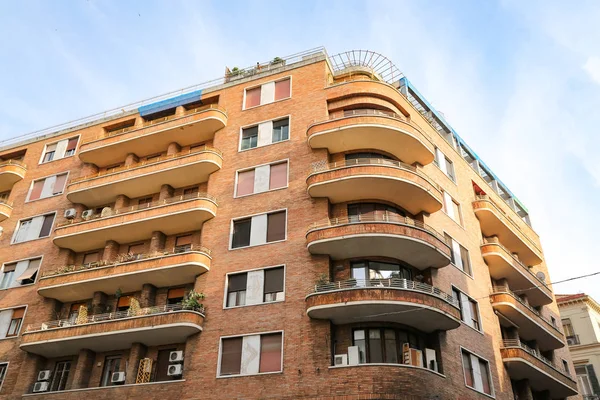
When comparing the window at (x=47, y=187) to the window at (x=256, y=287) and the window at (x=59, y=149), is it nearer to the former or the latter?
the window at (x=59, y=149)

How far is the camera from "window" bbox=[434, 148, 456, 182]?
33.2 metres

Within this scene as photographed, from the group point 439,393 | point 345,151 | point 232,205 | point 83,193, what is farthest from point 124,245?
point 439,393

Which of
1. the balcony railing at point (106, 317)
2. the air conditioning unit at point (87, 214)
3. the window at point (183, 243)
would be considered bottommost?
the balcony railing at point (106, 317)

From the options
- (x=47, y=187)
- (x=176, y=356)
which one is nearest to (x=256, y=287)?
(x=176, y=356)

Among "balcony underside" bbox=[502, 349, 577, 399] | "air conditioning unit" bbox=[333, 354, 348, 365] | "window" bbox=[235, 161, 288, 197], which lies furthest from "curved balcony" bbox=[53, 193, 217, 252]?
"balcony underside" bbox=[502, 349, 577, 399]

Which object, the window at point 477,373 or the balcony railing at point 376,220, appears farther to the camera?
the window at point 477,373

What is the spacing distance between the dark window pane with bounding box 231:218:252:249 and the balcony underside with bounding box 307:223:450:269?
408 cm

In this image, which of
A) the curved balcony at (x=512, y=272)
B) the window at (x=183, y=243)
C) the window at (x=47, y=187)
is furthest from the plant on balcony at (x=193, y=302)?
the curved balcony at (x=512, y=272)

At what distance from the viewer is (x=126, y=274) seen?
91.6ft

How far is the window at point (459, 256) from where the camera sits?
97.6ft

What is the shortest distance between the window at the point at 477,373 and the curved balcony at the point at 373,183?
8.00 meters

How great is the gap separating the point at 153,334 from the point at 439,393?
13.4 metres

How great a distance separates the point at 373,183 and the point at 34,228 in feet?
74.3

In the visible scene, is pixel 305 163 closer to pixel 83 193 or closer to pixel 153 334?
pixel 153 334
